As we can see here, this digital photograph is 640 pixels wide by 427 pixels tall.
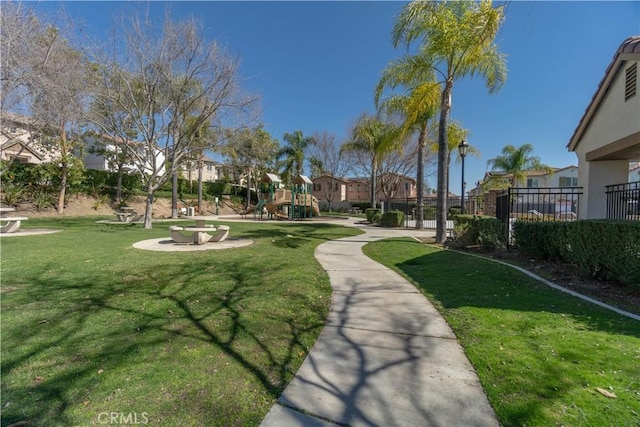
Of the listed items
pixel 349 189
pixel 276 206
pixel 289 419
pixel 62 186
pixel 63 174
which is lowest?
pixel 289 419

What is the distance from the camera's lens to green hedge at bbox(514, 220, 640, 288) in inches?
186

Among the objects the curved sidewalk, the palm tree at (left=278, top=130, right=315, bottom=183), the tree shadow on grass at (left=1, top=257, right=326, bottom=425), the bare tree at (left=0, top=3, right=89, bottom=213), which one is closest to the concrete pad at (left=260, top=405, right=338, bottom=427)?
the curved sidewalk

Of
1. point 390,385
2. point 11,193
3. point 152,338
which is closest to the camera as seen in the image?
point 390,385

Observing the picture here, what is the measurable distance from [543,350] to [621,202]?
7.57 metres

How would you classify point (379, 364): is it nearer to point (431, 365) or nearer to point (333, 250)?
point (431, 365)

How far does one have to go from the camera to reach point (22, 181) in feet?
67.8

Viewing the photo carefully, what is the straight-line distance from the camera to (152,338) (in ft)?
10.6

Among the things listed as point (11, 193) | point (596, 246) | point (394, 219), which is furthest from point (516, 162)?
point (11, 193)

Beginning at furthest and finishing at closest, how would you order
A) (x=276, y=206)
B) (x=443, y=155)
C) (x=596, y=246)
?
(x=276, y=206), (x=443, y=155), (x=596, y=246)

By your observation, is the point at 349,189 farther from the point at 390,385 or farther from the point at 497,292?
the point at 390,385

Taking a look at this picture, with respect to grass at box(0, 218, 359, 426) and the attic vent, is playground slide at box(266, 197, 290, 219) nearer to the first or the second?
grass at box(0, 218, 359, 426)

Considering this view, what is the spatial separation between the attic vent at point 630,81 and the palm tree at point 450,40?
4.05 meters

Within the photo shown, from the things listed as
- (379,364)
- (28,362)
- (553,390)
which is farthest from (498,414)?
(28,362)

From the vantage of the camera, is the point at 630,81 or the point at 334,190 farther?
the point at 334,190
